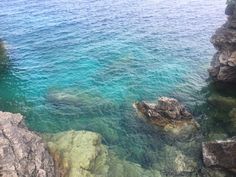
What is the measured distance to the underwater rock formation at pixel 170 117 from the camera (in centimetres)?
3959

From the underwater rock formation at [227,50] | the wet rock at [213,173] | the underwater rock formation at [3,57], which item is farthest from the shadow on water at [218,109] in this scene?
the underwater rock formation at [3,57]

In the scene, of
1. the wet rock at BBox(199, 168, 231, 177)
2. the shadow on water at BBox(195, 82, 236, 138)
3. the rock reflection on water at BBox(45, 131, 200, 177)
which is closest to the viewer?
the wet rock at BBox(199, 168, 231, 177)

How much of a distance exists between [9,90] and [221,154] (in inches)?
1253

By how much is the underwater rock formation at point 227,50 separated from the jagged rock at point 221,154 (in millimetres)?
14786

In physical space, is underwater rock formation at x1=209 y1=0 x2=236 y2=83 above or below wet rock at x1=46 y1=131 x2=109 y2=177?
above

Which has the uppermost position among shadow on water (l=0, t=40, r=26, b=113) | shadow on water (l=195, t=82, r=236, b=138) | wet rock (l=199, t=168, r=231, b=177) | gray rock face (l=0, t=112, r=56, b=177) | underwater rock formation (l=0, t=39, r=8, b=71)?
gray rock face (l=0, t=112, r=56, b=177)

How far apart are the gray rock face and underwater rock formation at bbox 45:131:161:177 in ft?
5.40

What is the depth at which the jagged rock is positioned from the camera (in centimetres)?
3294

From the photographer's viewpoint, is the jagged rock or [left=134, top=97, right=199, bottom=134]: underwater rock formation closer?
the jagged rock

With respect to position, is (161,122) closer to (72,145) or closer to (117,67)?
(72,145)

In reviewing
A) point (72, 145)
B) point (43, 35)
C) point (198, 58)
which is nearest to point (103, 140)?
point (72, 145)

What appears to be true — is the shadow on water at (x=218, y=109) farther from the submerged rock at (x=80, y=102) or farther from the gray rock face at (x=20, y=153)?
the gray rock face at (x=20, y=153)

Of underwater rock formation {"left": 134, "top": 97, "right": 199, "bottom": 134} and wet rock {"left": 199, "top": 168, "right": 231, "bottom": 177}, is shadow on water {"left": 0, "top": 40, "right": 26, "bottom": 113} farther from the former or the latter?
wet rock {"left": 199, "top": 168, "right": 231, "bottom": 177}

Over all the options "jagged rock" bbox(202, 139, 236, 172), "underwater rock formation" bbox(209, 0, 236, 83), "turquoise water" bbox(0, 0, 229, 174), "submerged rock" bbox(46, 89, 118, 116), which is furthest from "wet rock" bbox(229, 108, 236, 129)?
"submerged rock" bbox(46, 89, 118, 116)
